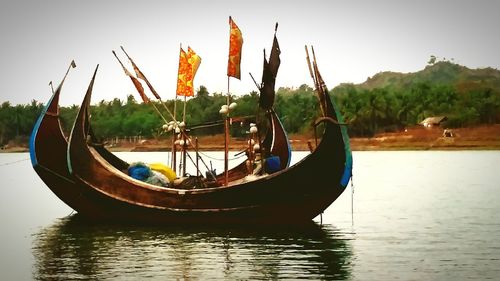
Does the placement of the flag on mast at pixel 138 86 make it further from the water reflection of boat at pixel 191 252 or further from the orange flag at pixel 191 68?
the water reflection of boat at pixel 191 252

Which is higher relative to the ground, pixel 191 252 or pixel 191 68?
pixel 191 68

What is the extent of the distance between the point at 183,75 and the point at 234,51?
9.13 feet

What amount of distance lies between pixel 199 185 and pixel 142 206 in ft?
5.65

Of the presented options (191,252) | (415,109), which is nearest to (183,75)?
(191,252)

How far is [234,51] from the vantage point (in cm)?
1986

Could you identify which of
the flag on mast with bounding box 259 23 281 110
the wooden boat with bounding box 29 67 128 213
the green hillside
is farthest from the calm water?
the green hillside

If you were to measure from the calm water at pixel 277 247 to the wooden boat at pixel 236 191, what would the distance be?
47cm

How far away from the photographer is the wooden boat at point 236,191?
60.8 ft

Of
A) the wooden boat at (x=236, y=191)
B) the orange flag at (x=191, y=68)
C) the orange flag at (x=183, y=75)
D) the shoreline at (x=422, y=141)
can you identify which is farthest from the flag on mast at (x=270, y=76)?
the shoreline at (x=422, y=141)

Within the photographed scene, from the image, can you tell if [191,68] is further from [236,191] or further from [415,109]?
[415,109]

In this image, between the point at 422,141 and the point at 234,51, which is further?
the point at 422,141

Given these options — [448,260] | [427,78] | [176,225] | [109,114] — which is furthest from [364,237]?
[427,78]

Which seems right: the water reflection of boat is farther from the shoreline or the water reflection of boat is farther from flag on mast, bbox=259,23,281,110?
the shoreline

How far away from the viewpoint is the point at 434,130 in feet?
257
